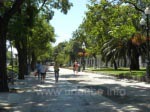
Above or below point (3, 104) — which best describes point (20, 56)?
above

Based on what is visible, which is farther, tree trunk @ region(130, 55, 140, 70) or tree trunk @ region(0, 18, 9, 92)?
tree trunk @ region(130, 55, 140, 70)

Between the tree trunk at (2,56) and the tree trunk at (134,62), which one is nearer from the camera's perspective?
the tree trunk at (2,56)

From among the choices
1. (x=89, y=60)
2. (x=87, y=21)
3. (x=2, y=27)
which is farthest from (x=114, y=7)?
(x=89, y=60)

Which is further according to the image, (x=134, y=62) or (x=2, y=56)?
(x=134, y=62)

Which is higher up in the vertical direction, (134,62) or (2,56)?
(134,62)

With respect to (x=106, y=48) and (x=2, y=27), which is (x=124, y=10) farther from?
(x=106, y=48)

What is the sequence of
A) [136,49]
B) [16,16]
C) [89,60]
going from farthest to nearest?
[89,60] → [136,49] → [16,16]

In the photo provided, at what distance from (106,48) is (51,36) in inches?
370

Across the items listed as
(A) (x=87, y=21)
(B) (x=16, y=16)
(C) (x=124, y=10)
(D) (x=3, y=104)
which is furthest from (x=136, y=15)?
(D) (x=3, y=104)

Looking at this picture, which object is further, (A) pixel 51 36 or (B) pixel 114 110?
(A) pixel 51 36

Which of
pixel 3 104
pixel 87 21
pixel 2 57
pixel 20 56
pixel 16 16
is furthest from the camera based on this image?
pixel 87 21

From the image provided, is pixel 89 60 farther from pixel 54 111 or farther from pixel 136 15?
pixel 54 111

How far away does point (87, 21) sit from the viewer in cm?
4425

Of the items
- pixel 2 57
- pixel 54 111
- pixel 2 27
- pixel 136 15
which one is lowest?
pixel 54 111
